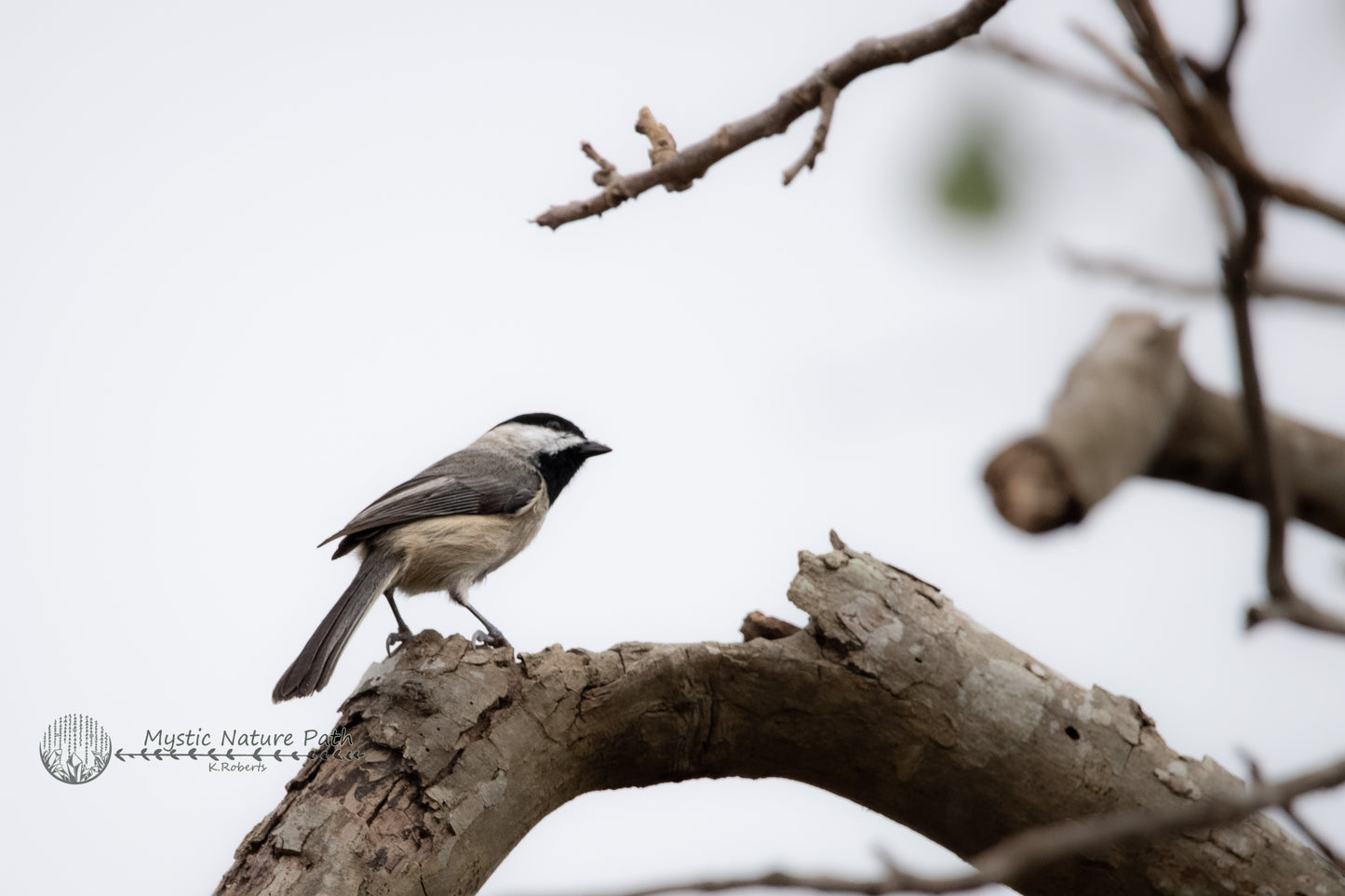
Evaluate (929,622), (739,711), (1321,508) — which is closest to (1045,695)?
(929,622)

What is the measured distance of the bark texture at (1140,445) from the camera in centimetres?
88

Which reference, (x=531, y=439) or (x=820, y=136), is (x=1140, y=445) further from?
(x=531, y=439)

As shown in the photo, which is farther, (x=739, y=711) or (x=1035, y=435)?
(x=739, y=711)

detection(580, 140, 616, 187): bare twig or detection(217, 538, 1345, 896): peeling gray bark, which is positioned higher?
detection(580, 140, 616, 187): bare twig

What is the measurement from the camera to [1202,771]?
3311mm

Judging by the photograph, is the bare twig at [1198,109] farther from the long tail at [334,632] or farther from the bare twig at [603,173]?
the long tail at [334,632]

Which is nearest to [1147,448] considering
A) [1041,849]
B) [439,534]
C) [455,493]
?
[1041,849]

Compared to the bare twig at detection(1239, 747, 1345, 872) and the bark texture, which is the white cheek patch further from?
the bark texture

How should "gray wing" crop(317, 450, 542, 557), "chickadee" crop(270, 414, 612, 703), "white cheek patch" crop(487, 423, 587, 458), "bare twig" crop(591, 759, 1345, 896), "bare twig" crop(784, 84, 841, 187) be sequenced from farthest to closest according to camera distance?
"white cheek patch" crop(487, 423, 587, 458), "gray wing" crop(317, 450, 542, 557), "chickadee" crop(270, 414, 612, 703), "bare twig" crop(784, 84, 841, 187), "bare twig" crop(591, 759, 1345, 896)

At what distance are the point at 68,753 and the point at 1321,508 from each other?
12.5 feet

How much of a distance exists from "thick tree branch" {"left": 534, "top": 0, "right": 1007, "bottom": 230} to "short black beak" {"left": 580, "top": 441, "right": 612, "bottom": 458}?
438 centimetres

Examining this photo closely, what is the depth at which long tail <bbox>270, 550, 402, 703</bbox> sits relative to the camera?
4.15 meters

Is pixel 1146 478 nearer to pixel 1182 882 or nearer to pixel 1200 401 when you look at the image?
pixel 1200 401

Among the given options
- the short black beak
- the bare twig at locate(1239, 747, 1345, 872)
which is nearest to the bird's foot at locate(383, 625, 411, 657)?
the short black beak
